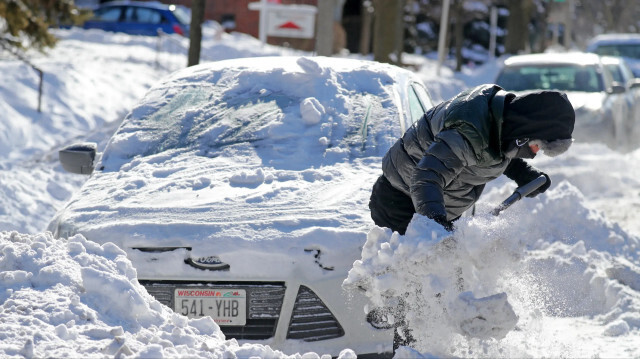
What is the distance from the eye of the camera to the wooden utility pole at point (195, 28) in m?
12.8

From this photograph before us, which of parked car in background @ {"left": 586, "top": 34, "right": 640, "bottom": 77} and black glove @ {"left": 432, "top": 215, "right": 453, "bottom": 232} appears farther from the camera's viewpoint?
parked car in background @ {"left": 586, "top": 34, "right": 640, "bottom": 77}

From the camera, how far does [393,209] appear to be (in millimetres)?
4426

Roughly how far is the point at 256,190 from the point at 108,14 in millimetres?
24191

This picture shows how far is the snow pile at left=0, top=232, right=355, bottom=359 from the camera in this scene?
10.1 ft

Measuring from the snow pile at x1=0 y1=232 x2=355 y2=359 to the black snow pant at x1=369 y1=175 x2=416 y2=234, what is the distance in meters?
1.13

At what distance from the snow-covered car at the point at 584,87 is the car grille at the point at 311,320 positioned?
941cm

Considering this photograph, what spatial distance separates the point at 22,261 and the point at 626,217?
7.34 m

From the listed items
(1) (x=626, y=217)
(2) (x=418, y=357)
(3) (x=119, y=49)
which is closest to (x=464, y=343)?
(2) (x=418, y=357)

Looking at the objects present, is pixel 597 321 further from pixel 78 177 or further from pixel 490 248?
pixel 78 177

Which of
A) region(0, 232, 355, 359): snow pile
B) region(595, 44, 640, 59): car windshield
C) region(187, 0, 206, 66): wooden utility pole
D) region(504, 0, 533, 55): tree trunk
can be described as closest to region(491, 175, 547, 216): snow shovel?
region(0, 232, 355, 359): snow pile

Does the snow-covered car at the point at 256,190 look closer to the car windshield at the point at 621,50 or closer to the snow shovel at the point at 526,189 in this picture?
the snow shovel at the point at 526,189

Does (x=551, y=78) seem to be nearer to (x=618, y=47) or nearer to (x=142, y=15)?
(x=618, y=47)

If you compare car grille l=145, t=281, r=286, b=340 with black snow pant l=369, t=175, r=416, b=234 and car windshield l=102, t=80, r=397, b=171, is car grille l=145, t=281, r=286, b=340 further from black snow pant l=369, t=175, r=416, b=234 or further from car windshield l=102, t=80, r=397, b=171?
car windshield l=102, t=80, r=397, b=171

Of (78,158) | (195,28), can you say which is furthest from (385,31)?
(78,158)
